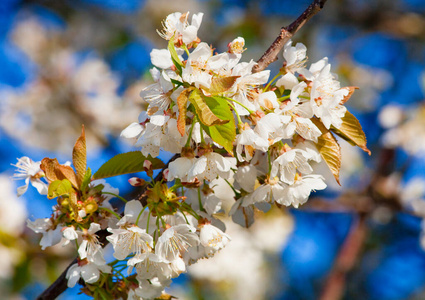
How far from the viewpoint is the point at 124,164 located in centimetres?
114

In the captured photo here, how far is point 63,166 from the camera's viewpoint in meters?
1.11

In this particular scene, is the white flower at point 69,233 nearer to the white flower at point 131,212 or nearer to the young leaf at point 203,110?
the white flower at point 131,212

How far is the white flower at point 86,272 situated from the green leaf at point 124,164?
224 millimetres

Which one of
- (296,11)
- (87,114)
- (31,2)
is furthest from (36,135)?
(296,11)

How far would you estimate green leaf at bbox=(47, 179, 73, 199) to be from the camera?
106 cm

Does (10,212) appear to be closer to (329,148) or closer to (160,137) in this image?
(160,137)

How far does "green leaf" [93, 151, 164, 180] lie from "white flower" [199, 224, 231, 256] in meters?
0.20

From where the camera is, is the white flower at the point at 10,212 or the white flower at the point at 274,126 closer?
the white flower at the point at 274,126

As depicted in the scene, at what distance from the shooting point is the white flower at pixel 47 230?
3.77 feet

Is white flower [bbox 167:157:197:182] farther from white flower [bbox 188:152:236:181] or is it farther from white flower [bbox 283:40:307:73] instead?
white flower [bbox 283:40:307:73]

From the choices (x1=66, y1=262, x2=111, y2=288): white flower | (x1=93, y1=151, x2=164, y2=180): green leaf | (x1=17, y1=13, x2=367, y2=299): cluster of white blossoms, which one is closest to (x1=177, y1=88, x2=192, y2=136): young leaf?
(x1=17, y1=13, x2=367, y2=299): cluster of white blossoms

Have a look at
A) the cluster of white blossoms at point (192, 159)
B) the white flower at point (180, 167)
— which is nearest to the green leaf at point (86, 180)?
the cluster of white blossoms at point (192, 159)

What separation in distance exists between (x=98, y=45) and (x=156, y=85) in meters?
4.06

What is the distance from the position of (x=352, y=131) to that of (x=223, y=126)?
363 millimetres
